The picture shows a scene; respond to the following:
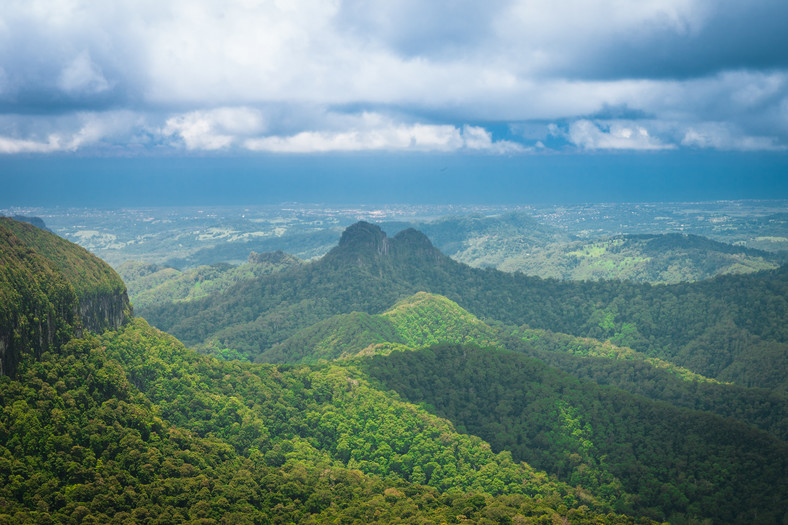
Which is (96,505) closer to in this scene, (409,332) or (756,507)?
(756,507)

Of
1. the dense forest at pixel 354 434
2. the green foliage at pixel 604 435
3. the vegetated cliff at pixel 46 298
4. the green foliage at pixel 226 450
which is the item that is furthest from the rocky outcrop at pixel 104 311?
the green foliage at pixel 604 435

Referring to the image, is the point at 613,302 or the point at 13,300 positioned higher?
the point at 13,300

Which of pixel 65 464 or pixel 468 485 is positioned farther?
pixel 468 485

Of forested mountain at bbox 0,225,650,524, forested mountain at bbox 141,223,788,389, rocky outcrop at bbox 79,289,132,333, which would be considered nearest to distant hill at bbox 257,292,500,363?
forested mountain at bbox 141,223,788,389

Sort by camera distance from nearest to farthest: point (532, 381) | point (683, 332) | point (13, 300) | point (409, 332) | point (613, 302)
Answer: point (13, 300) < point (532, 381) < point (409, 332) < point (683, 332) < point (613, 302)

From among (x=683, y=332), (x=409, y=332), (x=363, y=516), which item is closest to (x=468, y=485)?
(x=363, y=516)

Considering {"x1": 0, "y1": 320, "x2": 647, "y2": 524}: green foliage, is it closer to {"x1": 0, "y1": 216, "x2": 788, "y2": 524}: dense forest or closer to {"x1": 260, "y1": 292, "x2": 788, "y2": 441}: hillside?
{"x1": 0, "y1": 216, "x2": 788, "y2": 524}: dense forest

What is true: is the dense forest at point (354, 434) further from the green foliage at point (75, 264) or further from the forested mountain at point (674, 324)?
the forested mountain at point (674, 324)
